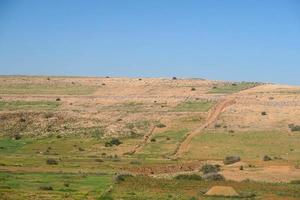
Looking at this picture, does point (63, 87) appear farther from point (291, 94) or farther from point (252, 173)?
point (252, 173)

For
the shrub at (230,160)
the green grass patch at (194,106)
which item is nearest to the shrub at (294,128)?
the green grass patch at (194,106)

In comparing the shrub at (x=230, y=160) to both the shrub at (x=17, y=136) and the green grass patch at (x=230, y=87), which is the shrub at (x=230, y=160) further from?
the green grass patch at (x=230, y=87)

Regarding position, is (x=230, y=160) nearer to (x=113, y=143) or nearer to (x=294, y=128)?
(x=113, y=143)

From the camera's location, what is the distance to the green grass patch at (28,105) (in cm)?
9326

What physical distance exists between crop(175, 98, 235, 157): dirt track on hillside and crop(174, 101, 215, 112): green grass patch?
1365 mm

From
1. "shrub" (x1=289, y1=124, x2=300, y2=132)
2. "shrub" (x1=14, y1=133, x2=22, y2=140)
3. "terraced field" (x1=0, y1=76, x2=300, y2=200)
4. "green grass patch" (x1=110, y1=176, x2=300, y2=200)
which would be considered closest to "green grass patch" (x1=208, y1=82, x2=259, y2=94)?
"terraced field" (x1=0, y1=76, x2=300, y2=200)

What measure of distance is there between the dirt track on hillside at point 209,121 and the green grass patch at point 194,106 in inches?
53.7

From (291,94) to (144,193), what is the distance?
65850 mm

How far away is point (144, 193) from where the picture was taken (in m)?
38.8

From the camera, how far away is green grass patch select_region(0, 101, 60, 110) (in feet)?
306

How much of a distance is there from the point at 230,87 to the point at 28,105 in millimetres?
40915

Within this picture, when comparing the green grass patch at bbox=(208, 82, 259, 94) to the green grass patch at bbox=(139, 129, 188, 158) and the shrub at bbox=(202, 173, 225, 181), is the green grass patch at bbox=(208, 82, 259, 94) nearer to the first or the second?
the green grass patch at bbox=(139, 129, 188, 158)

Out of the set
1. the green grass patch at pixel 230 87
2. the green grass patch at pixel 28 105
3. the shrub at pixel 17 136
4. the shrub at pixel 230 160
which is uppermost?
the green grass patch at pixel 230 87

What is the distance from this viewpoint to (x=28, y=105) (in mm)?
96250
